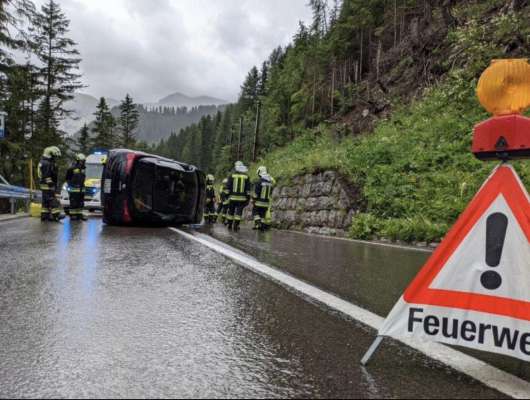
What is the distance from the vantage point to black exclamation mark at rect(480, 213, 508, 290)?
2.17m

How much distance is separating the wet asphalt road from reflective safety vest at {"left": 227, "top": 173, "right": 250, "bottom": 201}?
8.32 metres

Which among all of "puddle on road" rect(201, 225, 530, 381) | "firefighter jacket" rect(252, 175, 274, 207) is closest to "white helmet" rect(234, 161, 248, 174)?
"firefighter jacket" rect(252, 175, 274, 207)

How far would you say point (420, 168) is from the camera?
12617mm

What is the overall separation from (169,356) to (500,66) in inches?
86.2

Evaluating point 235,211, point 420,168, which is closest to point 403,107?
point 420,168

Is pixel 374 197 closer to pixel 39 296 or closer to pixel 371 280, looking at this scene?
pixel 371 280

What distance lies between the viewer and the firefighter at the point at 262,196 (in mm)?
12539

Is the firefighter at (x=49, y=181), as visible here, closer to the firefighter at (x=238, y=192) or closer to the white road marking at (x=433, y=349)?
the firefighter at (x=238, y=192)

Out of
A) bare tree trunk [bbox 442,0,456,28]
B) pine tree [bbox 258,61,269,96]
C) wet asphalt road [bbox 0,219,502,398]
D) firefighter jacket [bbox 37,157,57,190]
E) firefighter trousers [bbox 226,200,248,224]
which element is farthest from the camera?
pine tree [bbox 258,61,269,96]

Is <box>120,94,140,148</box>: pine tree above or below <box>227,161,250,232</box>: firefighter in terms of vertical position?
above

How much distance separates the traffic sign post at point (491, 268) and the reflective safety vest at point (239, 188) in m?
10.6

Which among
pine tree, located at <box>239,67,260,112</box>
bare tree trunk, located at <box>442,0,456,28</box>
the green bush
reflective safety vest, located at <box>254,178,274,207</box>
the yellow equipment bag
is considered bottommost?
the yellow equipment bag

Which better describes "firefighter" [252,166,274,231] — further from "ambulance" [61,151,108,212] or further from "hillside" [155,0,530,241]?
"ambulance" [61,151,108,212]

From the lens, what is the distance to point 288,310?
3.21 meters
